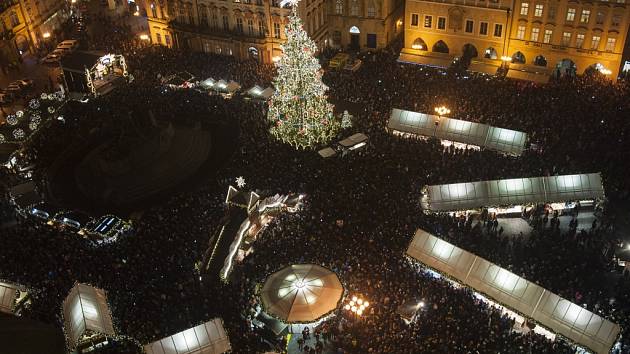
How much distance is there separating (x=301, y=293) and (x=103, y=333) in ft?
38.1

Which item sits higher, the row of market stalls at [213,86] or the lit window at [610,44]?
the lit window at [610,44]

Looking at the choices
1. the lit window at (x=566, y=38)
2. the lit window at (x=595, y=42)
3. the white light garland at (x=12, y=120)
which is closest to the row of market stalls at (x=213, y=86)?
the white light garland at (x=12, y=120)

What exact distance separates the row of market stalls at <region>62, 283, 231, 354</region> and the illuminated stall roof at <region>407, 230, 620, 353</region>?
13.6 metres

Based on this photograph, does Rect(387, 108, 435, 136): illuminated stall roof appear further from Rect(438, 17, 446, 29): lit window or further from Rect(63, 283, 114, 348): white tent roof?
Rect(63, 283, 114, 348): white tent roof

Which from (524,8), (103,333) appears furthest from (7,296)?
(524,8)

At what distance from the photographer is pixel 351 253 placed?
4056 centimetres

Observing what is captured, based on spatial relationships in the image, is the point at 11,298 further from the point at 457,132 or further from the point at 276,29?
the point at 276,29

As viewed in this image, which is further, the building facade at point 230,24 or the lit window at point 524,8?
the building facade at point 230,24

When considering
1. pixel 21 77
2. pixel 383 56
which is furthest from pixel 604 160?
pixel 21 77

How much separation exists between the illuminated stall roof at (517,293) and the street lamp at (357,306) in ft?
16.0

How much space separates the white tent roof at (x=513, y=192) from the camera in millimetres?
44184

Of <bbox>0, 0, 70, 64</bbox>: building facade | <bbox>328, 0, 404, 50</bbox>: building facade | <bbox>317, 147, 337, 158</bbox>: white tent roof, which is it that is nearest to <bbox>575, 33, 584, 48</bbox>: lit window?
<bbox>328, 0, 404, 50</bbox>: building facade

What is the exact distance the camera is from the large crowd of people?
36.2m

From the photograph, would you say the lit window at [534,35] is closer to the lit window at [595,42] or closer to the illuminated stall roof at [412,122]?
the lit window at [595,42]
